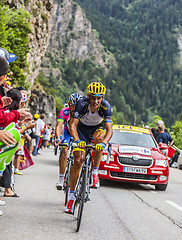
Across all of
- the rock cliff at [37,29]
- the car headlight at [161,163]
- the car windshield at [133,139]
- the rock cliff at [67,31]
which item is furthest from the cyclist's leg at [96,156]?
the rock cliff at [67,31]

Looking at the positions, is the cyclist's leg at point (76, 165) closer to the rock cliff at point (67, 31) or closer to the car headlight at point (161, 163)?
the car headlight at point (161, 163)

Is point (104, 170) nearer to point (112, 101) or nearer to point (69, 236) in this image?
point (69, 236)

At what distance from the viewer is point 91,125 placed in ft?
20.5

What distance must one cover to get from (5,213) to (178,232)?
7.85ft

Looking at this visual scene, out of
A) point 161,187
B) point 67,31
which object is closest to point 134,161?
point 161,187

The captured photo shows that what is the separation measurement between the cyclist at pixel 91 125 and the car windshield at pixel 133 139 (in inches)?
179

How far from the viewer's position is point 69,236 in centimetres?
460

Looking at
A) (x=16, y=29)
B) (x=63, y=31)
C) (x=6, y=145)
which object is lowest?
(x=6, y=145)

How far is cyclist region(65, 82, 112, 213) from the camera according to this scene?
561 cm

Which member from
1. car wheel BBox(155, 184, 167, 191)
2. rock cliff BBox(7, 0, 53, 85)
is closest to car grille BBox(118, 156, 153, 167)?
car wheel BBox(155, 184, 167, 191)

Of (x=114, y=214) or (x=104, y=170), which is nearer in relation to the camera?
(x=114, y=214)

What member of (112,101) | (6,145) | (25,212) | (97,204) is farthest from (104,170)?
(112,101)

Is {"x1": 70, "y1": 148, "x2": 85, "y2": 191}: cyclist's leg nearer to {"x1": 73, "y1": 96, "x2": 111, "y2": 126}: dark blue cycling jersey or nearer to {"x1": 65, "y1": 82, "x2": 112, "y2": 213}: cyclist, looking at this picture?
{"x1": 65, "y1": 82, "x2": 112, "y2": 213}: cyclist

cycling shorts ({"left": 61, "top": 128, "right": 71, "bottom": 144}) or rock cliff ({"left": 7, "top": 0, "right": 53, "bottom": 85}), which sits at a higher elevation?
rock cliff ({"left": 7, "top": 0, "right": 53, "bottom": 85})
